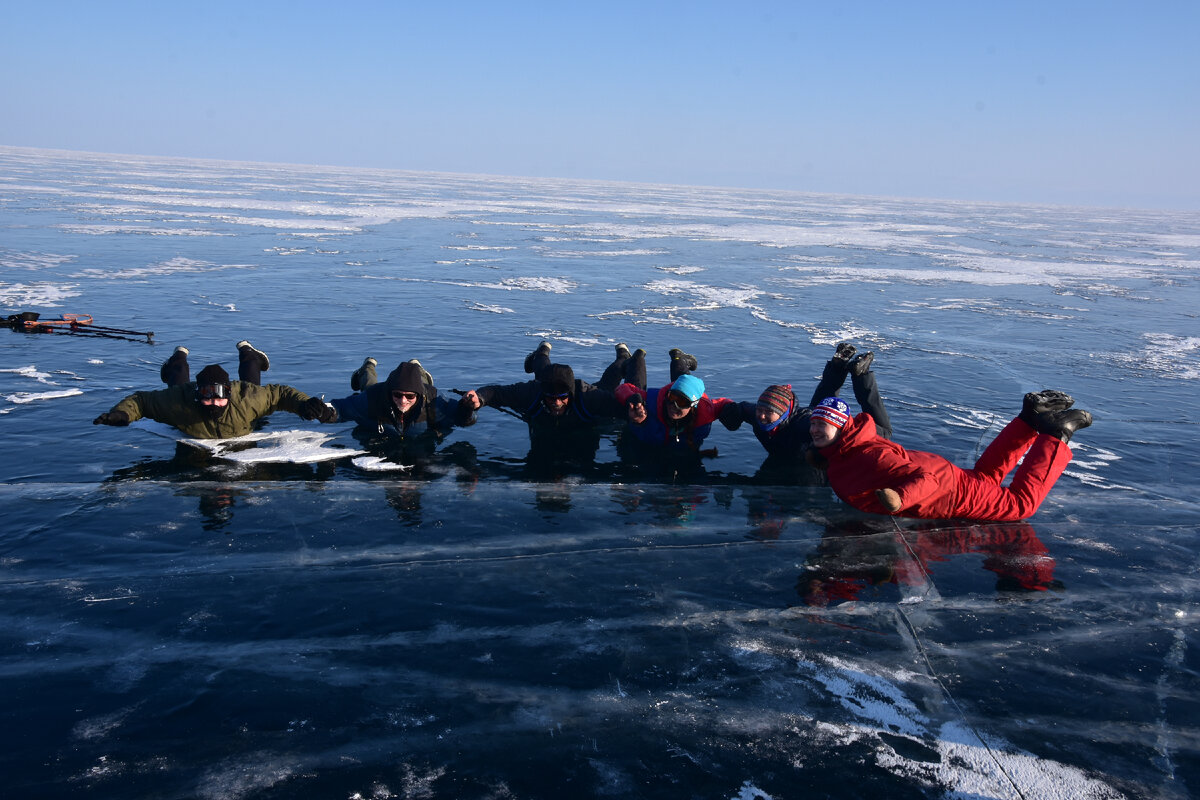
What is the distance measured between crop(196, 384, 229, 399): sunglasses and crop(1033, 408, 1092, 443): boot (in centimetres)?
691

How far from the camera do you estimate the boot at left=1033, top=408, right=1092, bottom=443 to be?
5.75 meters

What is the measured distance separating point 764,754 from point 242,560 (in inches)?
136

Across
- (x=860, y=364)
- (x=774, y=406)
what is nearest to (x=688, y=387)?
(x=774, y=406)

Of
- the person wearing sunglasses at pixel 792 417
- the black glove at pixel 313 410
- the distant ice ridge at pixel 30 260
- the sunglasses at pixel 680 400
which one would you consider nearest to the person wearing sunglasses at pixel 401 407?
the black glove at pixel 313 410

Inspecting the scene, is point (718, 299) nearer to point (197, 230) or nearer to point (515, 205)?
point (197, 230)

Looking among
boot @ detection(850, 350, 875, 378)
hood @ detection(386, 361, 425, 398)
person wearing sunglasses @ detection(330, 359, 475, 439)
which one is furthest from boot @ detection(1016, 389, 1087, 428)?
hood @ detection(386, 361, 425, 398)

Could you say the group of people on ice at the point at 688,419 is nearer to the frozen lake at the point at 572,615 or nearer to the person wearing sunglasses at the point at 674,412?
the person wearing sunglasses at the point at 674,412

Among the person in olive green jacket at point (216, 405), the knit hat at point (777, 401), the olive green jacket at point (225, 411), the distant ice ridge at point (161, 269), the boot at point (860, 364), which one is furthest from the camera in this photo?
the distant ice ridge at point (161, 269)

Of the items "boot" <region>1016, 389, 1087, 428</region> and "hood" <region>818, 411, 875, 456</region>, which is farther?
"boot" <region>1016, 389, 1087, 428</region>

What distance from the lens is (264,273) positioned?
18.8 metres

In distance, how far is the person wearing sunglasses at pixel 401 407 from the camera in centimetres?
750

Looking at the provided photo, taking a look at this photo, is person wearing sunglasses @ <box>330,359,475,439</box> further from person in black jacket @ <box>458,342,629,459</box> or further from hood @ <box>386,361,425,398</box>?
person in black jacket @ <box>458,342,629,459</box>

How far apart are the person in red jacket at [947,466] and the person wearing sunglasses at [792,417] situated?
1.13 m

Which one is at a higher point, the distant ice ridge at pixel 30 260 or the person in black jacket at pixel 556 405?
the distant ice ridge at pixel 30 260
